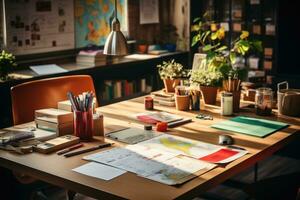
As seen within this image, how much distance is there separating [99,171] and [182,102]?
1.19 m

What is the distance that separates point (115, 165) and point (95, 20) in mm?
3170

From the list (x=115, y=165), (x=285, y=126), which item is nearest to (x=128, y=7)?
(x=285, y=126)

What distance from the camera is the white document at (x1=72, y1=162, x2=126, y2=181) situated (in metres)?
2.14

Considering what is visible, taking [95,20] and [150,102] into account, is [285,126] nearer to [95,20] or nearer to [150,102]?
[150,102]

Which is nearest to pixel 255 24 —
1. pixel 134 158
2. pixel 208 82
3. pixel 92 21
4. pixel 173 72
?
pixel 92 21

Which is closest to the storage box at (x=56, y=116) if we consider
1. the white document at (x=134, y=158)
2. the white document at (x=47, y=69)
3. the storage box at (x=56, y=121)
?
the storage box at (x=56, y=121)

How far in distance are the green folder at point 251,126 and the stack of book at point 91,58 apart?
1.93 metres

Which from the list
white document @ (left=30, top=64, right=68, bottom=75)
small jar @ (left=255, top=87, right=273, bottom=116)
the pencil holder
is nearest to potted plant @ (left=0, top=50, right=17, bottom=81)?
white document @ (left=30, top=64, right=68, bottom=75)

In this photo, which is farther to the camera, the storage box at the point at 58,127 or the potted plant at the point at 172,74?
the potted plant at the point at 172,74

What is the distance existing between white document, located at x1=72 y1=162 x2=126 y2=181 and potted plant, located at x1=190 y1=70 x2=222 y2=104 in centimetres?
131

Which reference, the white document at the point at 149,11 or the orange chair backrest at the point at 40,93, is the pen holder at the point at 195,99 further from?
the white document at the point at 149,11

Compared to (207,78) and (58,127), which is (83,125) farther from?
(207,78)

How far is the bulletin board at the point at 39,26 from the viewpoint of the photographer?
4.40m

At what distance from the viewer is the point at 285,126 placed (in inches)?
114
